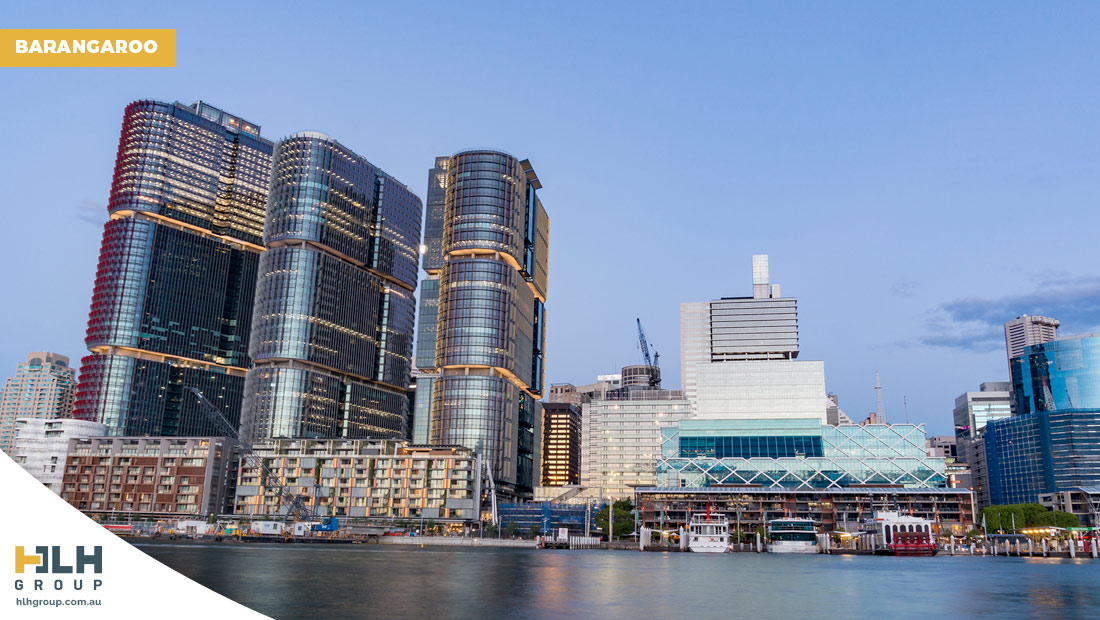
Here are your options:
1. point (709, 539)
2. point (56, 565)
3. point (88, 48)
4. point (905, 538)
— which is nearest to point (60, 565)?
point (56, 565)

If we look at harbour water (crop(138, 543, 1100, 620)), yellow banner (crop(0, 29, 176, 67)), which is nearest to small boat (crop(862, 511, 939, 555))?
harbour water (crop(138, 543, 1100, 620))

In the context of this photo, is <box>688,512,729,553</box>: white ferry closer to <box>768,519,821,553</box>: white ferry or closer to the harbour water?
<box>768,519,821,553</box>: white ferry

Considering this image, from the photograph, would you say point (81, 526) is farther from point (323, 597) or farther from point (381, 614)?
point (323, 597)

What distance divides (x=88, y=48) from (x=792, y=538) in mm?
190793

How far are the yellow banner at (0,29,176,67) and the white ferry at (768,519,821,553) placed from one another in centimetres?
18240

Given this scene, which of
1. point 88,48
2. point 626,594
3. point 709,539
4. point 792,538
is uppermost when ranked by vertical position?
point 88,48

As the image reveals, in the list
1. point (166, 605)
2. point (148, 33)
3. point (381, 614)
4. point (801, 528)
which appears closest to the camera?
point (148, 33)

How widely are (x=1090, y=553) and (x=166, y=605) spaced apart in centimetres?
21082

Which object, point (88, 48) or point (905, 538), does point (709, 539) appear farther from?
point (88, 48)

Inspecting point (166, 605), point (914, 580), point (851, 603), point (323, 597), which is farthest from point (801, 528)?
point (166, 605)

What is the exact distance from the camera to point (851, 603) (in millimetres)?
54000

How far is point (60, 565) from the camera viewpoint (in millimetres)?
23750

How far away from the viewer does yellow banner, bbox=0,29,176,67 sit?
69.4 ft

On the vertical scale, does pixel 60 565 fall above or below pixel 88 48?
below
